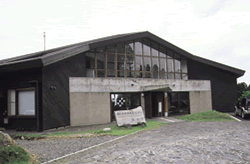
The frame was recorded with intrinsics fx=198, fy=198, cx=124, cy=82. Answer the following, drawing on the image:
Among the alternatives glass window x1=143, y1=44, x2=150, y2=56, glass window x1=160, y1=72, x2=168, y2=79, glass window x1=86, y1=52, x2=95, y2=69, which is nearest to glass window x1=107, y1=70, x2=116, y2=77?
glass window x1=86, y1=52, x2=95, y2=69

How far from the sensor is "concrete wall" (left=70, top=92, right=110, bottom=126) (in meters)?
14.3

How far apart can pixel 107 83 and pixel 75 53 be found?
3.62 metres

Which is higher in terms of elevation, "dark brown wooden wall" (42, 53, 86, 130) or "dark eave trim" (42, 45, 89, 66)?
"dark eave trim" (42, 45, 89, 66)

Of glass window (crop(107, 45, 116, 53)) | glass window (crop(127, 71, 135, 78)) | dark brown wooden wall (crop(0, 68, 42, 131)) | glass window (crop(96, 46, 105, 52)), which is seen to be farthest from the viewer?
glass window (crop(127, 71, 135, 78))

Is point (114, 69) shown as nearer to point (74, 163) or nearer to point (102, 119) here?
point (102, 119)

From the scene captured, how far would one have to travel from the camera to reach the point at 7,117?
538 inches

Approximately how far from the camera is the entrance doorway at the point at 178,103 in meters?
19.4

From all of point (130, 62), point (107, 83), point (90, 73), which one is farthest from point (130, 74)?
point (90, 73)

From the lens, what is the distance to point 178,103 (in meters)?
19.8

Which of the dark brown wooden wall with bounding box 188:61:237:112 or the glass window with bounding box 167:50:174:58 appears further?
the dark brown wooden wall with bounding box 188:61:237:112

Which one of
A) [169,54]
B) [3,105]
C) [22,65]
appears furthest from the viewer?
[169,54]

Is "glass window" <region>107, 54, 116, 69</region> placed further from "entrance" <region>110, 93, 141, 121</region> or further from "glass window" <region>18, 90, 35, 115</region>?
"glass window" <region>18, 90, 35, 115</region>

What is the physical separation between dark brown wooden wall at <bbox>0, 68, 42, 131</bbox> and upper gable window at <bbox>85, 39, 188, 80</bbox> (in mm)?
4296

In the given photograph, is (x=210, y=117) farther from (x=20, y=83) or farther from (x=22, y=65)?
(x=20, y=83)
